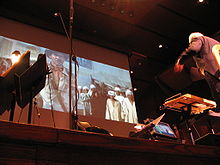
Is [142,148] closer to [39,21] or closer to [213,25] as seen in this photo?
[39,21]

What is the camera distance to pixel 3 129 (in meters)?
0.73

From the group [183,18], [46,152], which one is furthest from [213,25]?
[46,152]

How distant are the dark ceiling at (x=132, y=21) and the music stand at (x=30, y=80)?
288cm

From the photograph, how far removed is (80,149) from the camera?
34.2 inches

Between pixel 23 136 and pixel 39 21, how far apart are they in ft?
11.9

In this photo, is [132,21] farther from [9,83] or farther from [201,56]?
[9,83]

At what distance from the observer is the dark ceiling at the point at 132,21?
3.95 metres

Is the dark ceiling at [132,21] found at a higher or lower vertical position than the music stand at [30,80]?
higher

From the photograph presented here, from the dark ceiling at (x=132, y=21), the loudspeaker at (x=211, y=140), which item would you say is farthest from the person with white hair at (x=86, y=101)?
the loudspeaker at (x=211, y=140)

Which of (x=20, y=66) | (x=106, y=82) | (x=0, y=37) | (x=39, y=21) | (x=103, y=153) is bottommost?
(x=103, y=153)

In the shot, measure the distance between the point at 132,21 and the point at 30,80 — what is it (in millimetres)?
3383

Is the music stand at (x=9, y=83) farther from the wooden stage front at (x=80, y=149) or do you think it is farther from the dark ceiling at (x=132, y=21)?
the dark ceiling at (x=132, y=21)

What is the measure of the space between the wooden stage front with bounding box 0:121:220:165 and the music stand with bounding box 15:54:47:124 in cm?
47

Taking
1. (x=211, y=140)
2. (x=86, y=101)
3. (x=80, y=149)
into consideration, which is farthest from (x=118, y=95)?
(x=80, y=149)
